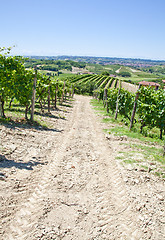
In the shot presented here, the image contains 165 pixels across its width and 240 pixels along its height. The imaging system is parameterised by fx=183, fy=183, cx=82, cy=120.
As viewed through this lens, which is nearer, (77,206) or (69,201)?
(77,206)

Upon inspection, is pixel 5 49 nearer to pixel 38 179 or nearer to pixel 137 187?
pixel 38 179

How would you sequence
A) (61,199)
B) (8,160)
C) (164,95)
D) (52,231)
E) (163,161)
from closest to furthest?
(52,231) < (61,199) < (8,160) < (163,161) < (164,95)

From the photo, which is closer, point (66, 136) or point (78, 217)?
point (78, 217)

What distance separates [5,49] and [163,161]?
28.7ft

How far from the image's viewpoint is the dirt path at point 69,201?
364 cm

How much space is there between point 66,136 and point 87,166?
378cm

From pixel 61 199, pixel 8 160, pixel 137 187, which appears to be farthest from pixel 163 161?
pixel 8 160

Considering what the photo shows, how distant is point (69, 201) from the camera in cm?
454

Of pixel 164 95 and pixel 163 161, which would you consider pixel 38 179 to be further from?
pixel 164 95

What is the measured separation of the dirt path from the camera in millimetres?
3645

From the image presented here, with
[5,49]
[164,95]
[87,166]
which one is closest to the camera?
[87,166]

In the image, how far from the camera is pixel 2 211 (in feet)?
12.6

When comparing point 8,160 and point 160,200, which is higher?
point 8,160

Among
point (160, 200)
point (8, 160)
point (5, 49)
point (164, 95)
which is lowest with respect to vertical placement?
point (160, 200)
